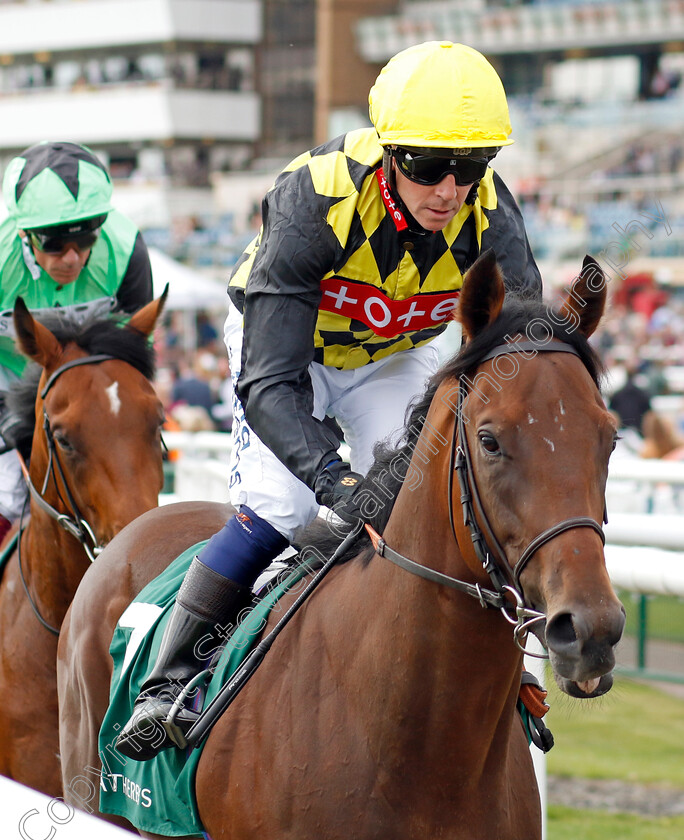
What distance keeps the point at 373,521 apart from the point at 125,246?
7.73ft

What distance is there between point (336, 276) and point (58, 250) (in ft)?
5.44

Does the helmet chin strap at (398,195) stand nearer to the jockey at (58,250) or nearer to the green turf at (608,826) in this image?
the jockey at (58,250)

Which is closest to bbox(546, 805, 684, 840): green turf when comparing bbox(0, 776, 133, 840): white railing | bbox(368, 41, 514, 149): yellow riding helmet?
bbox(368, 41, 514, 149): yellow riding helmet

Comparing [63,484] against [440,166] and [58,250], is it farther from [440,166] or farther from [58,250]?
[440,166]

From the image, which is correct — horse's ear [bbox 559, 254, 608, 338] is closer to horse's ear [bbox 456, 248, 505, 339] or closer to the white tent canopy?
horse's ear [bbox 456, 248, 505, 339]

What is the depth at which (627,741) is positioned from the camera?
6.39 meters

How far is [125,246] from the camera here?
4.47 metres

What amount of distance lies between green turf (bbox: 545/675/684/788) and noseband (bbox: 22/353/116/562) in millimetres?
2561

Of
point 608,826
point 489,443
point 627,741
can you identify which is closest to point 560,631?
point 489,443

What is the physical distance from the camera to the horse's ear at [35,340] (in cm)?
373

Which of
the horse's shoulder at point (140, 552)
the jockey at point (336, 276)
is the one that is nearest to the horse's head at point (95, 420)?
the horse's shoulder at point (140, 552)

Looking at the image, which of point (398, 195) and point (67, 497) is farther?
point (67, 497)

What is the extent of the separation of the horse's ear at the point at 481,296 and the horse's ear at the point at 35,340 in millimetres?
1946

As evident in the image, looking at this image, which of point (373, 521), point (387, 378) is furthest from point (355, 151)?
point (373, 521)
